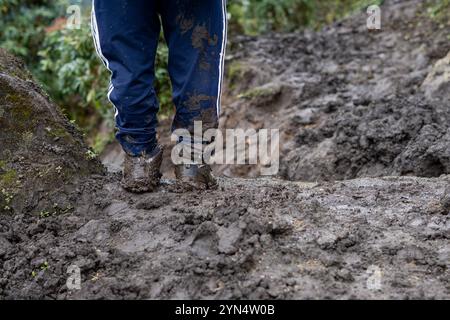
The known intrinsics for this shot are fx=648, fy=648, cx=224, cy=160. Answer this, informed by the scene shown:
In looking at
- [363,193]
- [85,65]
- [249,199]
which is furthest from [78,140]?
[85,65]

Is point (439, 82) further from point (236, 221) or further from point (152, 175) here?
point (236, 221)

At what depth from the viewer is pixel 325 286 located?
2.34 metres

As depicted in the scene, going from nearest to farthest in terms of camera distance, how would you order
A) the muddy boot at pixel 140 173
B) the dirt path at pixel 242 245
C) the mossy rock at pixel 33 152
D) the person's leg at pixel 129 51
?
1. the dirt path at pixel 242 245
2. the person's leg at pixel 129 51
3. the mossy rock at pixel 33 152
4. the muddy boot at pixel 140 173

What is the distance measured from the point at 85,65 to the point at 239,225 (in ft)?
13.9

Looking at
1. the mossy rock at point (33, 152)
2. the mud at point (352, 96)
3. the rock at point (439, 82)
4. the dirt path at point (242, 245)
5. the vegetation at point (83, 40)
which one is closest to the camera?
the dirt path at point (242, 245)

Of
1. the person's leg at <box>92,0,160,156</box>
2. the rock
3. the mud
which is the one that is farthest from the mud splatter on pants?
the rock

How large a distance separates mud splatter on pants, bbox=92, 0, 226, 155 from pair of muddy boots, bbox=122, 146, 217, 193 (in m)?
0.06

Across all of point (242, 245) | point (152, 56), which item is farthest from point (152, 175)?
point (242, 245)

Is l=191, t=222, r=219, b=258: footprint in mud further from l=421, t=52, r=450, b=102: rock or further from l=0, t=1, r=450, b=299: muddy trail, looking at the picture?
l=421, t=52, r=450, b=102: rock

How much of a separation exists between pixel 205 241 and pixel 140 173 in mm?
721

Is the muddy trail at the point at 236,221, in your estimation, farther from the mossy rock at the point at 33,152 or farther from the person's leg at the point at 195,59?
the person's leg at the point at 195,59

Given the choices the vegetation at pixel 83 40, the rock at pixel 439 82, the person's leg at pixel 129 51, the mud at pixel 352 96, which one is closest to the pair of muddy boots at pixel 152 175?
the person's leg at pixel 129 51

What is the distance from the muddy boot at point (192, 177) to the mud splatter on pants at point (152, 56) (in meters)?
0.21

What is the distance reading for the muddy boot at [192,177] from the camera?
3222 mm
